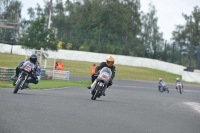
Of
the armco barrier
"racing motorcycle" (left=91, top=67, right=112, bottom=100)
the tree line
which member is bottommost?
the armco barrier

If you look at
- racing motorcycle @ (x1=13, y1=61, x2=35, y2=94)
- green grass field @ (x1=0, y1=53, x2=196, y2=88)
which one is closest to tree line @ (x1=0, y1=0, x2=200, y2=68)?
green grass field @ (x1=0, y1=53, x2=196, y2=88)

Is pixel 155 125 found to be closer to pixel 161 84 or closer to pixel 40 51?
pixel 161 84

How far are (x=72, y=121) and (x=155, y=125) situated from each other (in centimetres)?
175

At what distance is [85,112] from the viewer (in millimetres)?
12367

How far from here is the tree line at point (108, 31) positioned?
4428 centimetres

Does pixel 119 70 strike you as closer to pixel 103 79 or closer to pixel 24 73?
pixel 24 73

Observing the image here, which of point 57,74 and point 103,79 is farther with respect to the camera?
point 57,74

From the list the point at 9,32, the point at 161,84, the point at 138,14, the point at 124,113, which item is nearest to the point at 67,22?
the point at 138,14

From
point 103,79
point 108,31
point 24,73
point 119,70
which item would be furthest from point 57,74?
point 108,31

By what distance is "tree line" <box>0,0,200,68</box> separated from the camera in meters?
44.3

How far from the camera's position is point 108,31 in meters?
90.7

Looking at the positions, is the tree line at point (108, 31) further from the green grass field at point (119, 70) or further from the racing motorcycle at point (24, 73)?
the racing motorcycle at point (24, 73)

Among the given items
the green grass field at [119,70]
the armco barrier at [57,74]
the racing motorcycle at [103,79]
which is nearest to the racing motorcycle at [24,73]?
the racing motorcycle at [103,79]

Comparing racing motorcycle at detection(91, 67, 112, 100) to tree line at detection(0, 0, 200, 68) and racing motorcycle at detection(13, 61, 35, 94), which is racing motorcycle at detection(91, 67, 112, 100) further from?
tree line at detection(0, 0, 200, 68)
